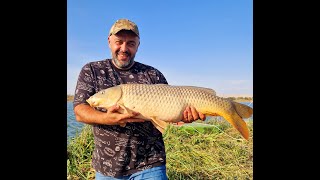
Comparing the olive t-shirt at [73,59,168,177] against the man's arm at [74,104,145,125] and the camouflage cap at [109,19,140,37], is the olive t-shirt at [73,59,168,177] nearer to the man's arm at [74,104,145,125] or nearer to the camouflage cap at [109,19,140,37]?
the man's arm at [74,104,145,125]

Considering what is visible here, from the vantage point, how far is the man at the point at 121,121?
1635 mm

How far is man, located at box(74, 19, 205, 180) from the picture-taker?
5.37ft

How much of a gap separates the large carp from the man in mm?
42

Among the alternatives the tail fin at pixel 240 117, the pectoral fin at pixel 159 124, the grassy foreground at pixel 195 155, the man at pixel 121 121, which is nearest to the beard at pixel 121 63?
the man at pixel 121 121

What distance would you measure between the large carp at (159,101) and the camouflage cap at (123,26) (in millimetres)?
318

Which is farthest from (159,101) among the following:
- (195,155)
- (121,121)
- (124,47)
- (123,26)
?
(195,155)

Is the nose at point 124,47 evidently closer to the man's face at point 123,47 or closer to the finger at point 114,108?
the man's face at point 123,47

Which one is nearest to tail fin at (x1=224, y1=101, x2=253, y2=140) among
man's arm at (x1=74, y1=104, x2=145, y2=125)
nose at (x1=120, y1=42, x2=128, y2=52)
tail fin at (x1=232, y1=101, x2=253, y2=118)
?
tail fin at (x1=232, y1=101, x2=253, y2=118)

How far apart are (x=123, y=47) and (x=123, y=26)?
0.38ft

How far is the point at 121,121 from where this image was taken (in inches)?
63.4
